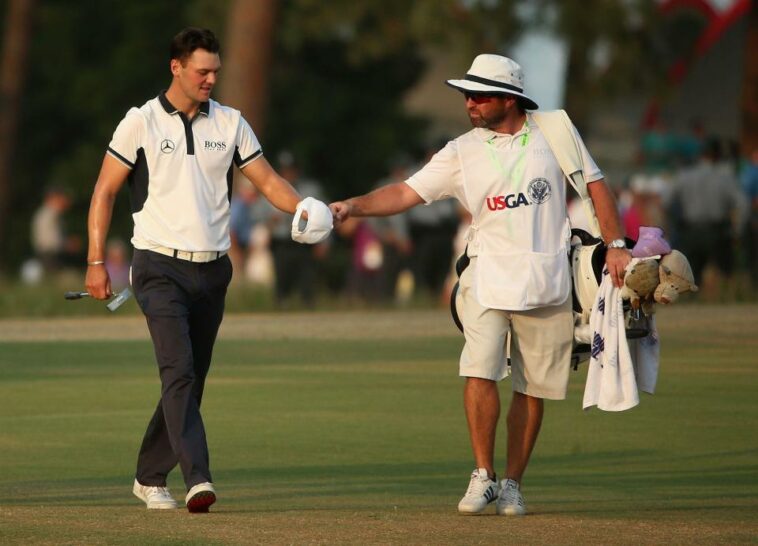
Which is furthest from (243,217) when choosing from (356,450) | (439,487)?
(439,487)

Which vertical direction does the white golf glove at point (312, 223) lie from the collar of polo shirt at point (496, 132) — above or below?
below

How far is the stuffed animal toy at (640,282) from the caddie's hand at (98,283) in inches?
88.2

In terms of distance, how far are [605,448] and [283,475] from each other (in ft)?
6.95

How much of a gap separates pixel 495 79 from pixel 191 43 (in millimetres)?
1339

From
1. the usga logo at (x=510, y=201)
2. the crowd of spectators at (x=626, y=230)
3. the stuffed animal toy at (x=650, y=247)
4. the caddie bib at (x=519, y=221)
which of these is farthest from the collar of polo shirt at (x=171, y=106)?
the crowd of spectators at (x=626, y=230)

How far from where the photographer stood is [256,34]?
30.2m

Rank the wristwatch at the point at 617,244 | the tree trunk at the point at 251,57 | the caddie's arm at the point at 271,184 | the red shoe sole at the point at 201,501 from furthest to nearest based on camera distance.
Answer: the tree trunk at the point at 251,57, the caddie's arm at the point at 271,184, the wristwatch at the point at 617,244, the red shoe sole at the point at 201,501

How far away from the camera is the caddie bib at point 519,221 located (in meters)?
9.03

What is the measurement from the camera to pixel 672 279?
9.00 meters

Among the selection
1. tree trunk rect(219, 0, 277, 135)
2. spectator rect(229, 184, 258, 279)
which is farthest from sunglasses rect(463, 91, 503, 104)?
tree trunk rect(219, 0, 277, 135)

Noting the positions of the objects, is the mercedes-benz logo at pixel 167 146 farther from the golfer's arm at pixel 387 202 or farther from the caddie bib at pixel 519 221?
the caddie bib at pixel 519 221

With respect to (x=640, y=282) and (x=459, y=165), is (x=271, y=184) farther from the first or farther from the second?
(x=640, y=282)

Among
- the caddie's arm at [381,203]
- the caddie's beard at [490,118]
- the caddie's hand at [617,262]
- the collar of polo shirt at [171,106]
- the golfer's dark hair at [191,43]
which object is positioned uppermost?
the golfer's dark hair at [191,43]

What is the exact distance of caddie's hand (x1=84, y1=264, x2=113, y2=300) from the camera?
9.09 metres
